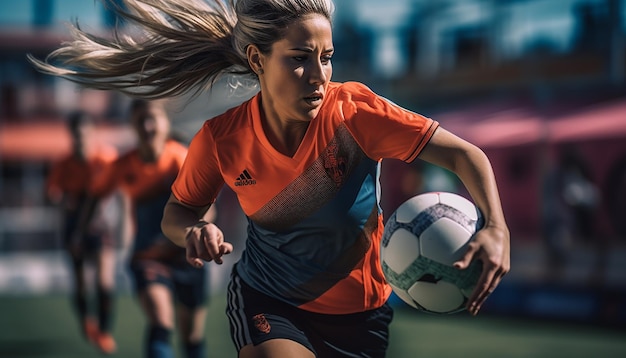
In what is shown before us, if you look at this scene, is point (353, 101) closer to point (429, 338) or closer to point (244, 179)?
point (244, 179)

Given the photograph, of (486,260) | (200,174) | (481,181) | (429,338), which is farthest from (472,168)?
(429,338)

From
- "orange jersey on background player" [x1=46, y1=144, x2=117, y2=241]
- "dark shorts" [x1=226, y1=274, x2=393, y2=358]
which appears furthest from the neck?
"orange jersey on background player" [x1=46, y1=144, x2=117, y2=241]

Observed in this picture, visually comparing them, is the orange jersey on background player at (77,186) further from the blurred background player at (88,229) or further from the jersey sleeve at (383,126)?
the jersey sleeve at (383,126)

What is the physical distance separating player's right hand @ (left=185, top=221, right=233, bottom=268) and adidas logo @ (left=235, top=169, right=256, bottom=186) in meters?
0.34

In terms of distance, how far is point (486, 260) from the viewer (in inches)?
110

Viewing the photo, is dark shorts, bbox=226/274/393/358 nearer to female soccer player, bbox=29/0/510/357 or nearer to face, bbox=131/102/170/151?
female soccer player, bbox=29/0/510/357

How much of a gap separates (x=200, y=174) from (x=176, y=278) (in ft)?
9.39

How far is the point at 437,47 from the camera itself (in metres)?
22.8

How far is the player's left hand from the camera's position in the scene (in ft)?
9.13

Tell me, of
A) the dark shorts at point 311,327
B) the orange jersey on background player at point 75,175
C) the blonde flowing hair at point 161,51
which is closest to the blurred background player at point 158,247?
the blonde flowing hair at point 161,51

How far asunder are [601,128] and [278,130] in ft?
31.3

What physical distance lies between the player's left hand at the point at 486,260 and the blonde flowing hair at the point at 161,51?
1.29 meters

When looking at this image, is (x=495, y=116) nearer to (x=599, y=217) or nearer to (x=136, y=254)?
(x=599, y=217)

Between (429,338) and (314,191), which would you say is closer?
(314,191)
